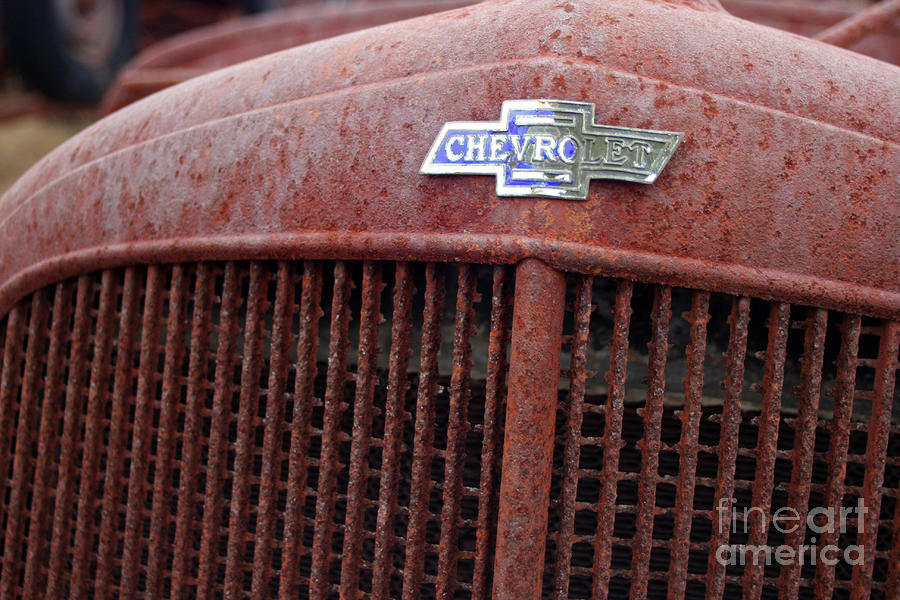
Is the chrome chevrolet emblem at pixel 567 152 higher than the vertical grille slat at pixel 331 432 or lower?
higher

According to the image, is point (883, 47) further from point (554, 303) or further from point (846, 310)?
point (554, 303)

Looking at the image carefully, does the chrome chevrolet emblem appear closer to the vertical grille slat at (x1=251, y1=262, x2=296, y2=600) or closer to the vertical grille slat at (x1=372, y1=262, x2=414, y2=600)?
the vertical grille slat at (x1=372, y1=262, x2=414, y2=600)

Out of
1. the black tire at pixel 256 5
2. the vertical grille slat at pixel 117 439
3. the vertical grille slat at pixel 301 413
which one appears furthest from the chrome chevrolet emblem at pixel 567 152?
the black tire at pixel 256 5

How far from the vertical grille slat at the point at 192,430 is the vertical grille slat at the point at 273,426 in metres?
0.13

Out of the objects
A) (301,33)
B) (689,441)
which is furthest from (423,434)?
(301,33)

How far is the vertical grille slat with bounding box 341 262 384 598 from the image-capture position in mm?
1088

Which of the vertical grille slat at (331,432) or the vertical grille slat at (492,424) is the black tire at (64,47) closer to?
the vertical grille slat at (331,432)

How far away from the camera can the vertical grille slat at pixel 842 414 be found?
1.02 m

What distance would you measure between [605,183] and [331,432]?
1.80 feet

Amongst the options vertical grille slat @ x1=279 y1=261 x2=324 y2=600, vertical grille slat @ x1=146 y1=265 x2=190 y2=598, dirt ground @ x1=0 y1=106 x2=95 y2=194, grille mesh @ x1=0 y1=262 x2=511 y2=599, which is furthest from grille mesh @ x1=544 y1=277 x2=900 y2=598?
dirt ground @ x1=0 y1=106 x2=95 y2=194

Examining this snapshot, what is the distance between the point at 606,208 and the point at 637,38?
0.87ft

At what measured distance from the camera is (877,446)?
1026 mm

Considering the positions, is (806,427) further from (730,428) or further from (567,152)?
(567,152)

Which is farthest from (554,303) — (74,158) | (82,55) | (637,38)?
(82,55)
